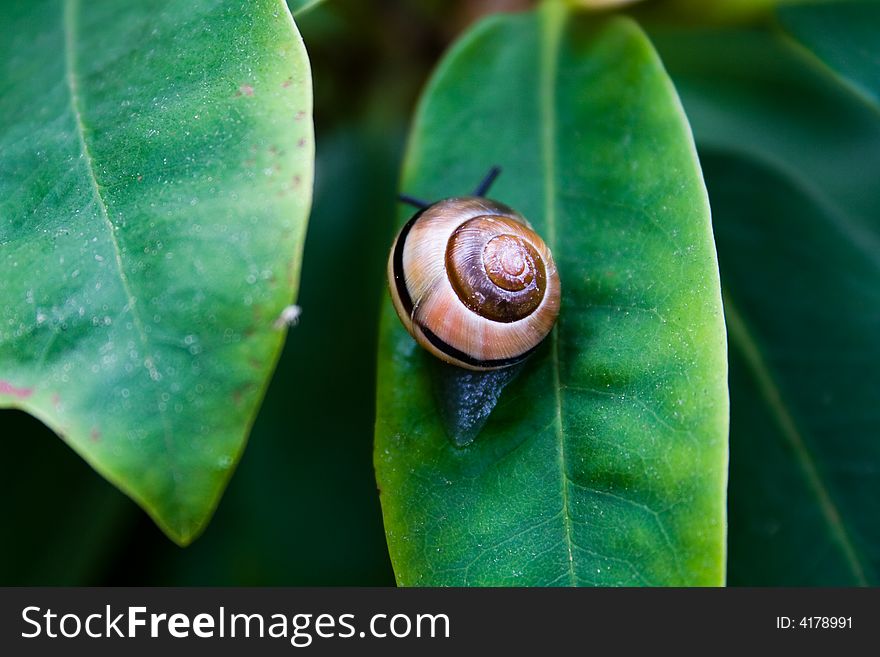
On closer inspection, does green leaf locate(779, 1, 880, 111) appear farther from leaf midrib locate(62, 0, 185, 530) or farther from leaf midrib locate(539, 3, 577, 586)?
leaf midrib locate(62, 0, 185, 530)

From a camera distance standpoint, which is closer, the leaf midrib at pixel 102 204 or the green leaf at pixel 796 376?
the leaf midrib at pixel 102 204

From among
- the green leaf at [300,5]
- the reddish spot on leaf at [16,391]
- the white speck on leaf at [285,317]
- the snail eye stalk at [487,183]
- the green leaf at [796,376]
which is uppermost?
the green leaf at [300,5]

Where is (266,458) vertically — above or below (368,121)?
below

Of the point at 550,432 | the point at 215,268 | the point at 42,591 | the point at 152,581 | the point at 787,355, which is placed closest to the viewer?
the point at 215,268

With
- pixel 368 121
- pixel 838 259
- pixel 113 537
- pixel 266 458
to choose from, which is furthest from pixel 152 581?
pixel 838 259

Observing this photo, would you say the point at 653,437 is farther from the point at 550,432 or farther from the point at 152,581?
the point at 152,581

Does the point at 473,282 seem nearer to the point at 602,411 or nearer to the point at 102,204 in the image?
the point at 602,411

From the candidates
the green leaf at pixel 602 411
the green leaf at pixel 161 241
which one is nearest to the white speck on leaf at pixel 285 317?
the green leaf at pixel 161 241

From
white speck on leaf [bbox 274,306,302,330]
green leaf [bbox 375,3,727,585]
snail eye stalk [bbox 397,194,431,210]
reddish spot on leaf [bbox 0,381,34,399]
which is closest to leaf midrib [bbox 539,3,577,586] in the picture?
green leaf [bbox 375,3,727,585]

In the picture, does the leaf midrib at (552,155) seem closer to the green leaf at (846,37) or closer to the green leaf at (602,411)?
the green leaf at (602,411)
